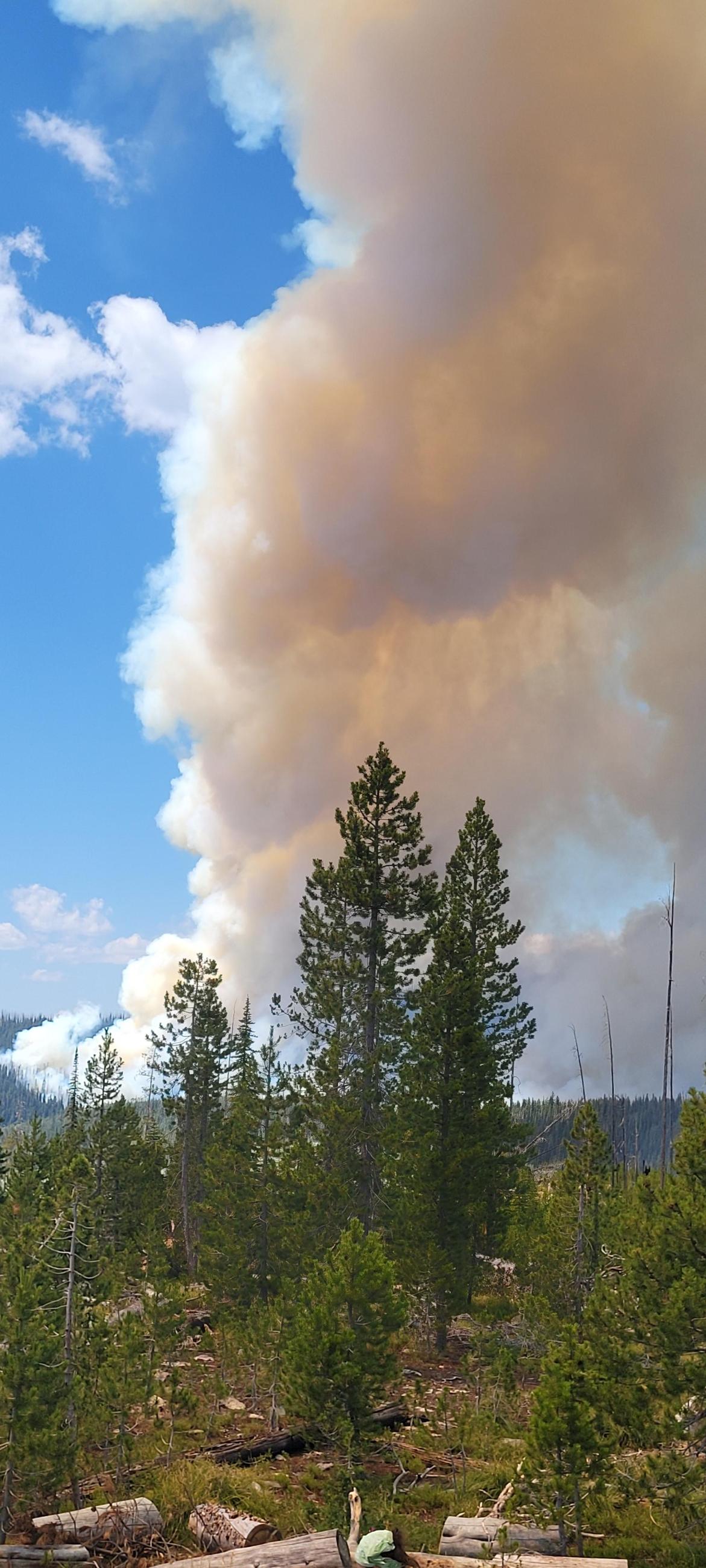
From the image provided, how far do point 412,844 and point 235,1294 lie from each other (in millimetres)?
16776

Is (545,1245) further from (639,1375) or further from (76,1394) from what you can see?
(76,1394)

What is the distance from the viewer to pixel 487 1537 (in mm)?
11906

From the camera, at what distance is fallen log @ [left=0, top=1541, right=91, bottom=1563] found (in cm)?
1148

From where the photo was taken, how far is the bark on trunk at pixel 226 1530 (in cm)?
1189

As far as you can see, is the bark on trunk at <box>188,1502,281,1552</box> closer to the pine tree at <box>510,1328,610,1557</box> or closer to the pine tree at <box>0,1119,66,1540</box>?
the pine tree at <box>0,1119,66,1540</box>

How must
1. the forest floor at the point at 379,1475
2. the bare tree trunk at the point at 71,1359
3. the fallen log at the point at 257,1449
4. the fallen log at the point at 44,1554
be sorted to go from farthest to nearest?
the fallen log at the point at 257,1449 → the bare tree trunk at the point at 71,1359 → the forest floor at the point at 379,1475 → the fallen log at the point at 44,1554

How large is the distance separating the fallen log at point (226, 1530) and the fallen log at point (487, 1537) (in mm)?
2416

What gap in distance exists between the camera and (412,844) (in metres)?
32.7

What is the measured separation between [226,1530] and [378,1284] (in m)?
3.90

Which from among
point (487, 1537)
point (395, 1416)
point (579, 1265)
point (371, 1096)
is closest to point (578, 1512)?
point (487, 1537)

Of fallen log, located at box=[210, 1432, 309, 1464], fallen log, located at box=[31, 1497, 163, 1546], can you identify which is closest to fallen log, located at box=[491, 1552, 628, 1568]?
fallen log, located at box=[31, 1497, 163, 1546]

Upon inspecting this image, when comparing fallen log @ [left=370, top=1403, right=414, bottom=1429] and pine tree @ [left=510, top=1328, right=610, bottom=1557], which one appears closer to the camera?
pine tree @ [left=510, top=1328, right=610, bottom=1557]

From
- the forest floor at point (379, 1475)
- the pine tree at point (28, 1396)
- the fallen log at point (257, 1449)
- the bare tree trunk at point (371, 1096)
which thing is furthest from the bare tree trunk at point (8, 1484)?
the bare tree trunk at point (371, 1096)

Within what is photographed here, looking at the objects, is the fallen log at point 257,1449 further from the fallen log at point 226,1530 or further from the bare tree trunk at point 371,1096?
the bare tree trunk at point 371,1096
